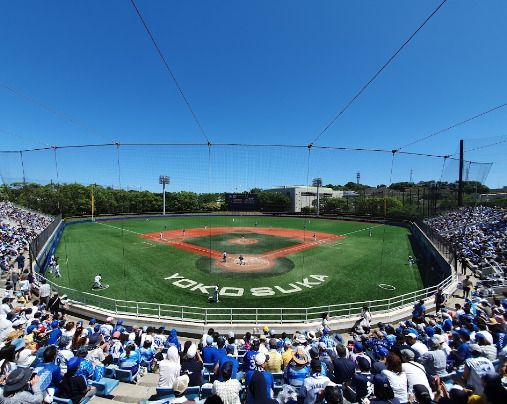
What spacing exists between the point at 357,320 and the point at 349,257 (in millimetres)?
17490

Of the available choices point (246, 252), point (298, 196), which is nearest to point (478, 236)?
point (246, 252)

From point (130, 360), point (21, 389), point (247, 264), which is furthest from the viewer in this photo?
point (247, 264)

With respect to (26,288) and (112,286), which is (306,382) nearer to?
(26,288)

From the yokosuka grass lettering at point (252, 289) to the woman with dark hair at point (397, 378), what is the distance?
541 inches

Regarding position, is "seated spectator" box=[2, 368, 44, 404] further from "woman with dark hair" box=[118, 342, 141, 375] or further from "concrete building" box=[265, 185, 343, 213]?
"concrete building" box=[265, 185, 343, 213]

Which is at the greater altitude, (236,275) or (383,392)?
(383,392)

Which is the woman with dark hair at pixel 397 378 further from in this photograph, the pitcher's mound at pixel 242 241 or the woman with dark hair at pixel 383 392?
the pitcher's mound at pixel 242 241

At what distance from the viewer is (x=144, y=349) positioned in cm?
841

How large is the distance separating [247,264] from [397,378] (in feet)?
72.4

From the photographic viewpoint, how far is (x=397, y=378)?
15.9 feet

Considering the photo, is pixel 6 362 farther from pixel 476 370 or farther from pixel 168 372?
pixel 476 370

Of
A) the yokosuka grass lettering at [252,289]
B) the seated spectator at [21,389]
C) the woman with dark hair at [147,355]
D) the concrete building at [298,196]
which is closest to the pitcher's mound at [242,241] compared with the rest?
the yokosuka grass lettering at [252,289]

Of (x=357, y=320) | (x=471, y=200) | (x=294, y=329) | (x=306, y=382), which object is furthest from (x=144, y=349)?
(x=471, y=200)

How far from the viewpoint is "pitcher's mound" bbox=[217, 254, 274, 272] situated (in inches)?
971
